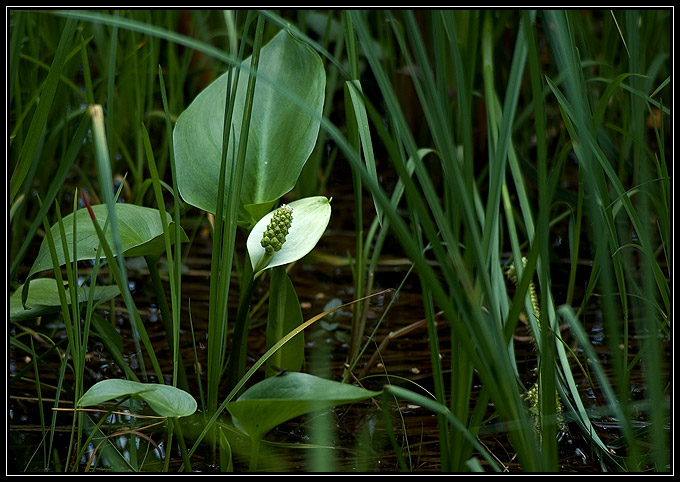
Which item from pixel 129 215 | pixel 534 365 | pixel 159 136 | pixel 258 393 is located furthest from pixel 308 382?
pixel 159 136

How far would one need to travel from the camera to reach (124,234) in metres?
0.68

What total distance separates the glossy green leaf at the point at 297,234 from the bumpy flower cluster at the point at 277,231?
17 mm

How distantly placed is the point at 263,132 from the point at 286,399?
376mm

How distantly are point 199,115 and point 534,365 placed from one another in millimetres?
496

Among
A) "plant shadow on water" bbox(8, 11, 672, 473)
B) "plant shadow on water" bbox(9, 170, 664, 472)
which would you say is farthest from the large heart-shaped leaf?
"plant shadow on water" bbox(9, 170, 664, 472)

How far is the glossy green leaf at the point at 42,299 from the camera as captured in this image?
2.39 feet

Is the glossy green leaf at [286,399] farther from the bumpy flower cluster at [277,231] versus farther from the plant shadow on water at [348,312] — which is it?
the bumpy flower cluster at [277,231]

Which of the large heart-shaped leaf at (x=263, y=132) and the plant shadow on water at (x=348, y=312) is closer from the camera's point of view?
the plant shadow on water at (x=348, y=312)

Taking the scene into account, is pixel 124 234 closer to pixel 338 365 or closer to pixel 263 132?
pixel 263 132

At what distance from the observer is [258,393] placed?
0.55 metres

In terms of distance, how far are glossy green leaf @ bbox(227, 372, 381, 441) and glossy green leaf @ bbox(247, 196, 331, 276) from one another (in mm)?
157

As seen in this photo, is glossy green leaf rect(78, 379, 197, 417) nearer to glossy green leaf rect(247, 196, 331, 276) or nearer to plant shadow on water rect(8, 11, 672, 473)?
plant shadow on water rect(8, 11, 672, 473)

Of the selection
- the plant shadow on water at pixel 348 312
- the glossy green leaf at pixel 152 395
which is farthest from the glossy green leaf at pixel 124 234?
A: the glossy green leaf at pixel 152 395

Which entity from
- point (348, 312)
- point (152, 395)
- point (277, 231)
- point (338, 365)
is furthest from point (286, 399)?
point (348, 312)
